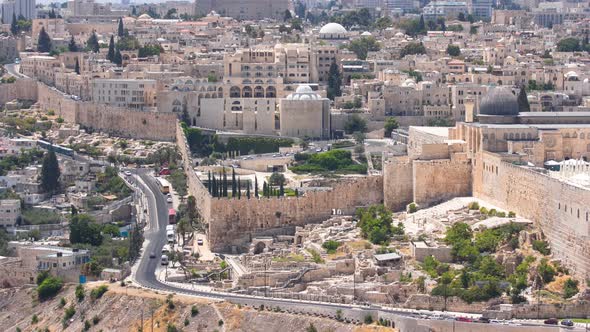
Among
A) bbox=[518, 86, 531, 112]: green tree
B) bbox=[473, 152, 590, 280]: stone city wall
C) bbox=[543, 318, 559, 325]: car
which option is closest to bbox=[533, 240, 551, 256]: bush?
bbox=[473, 152, 590, 280]: stone city wall

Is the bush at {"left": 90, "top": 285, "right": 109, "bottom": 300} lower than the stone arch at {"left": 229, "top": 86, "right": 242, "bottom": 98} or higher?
lower

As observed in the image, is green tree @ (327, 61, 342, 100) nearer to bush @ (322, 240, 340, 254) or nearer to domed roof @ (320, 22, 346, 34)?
domed roof @ (320, 22, 346, 34)

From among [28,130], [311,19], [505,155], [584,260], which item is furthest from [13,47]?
[584,260]

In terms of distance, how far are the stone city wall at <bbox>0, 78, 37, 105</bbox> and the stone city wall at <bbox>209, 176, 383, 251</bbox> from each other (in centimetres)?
3310

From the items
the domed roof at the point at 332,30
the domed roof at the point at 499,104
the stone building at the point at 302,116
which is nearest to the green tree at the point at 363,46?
the domed roof at the point at 332,30

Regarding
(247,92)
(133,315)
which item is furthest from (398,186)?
(247,92)

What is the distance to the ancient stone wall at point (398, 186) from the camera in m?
61.4

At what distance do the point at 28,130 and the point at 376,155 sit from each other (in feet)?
62.4

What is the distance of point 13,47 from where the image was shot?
10594 centimetres

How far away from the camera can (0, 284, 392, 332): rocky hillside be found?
162 feet

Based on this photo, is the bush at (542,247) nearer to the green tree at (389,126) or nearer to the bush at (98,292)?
the bush at (98,292)

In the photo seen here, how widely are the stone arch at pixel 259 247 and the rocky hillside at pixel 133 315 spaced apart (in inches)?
220

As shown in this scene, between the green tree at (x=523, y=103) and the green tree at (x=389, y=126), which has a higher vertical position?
the green tree at (x=523, y=103)

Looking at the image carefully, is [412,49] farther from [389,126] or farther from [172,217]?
[172,217]
